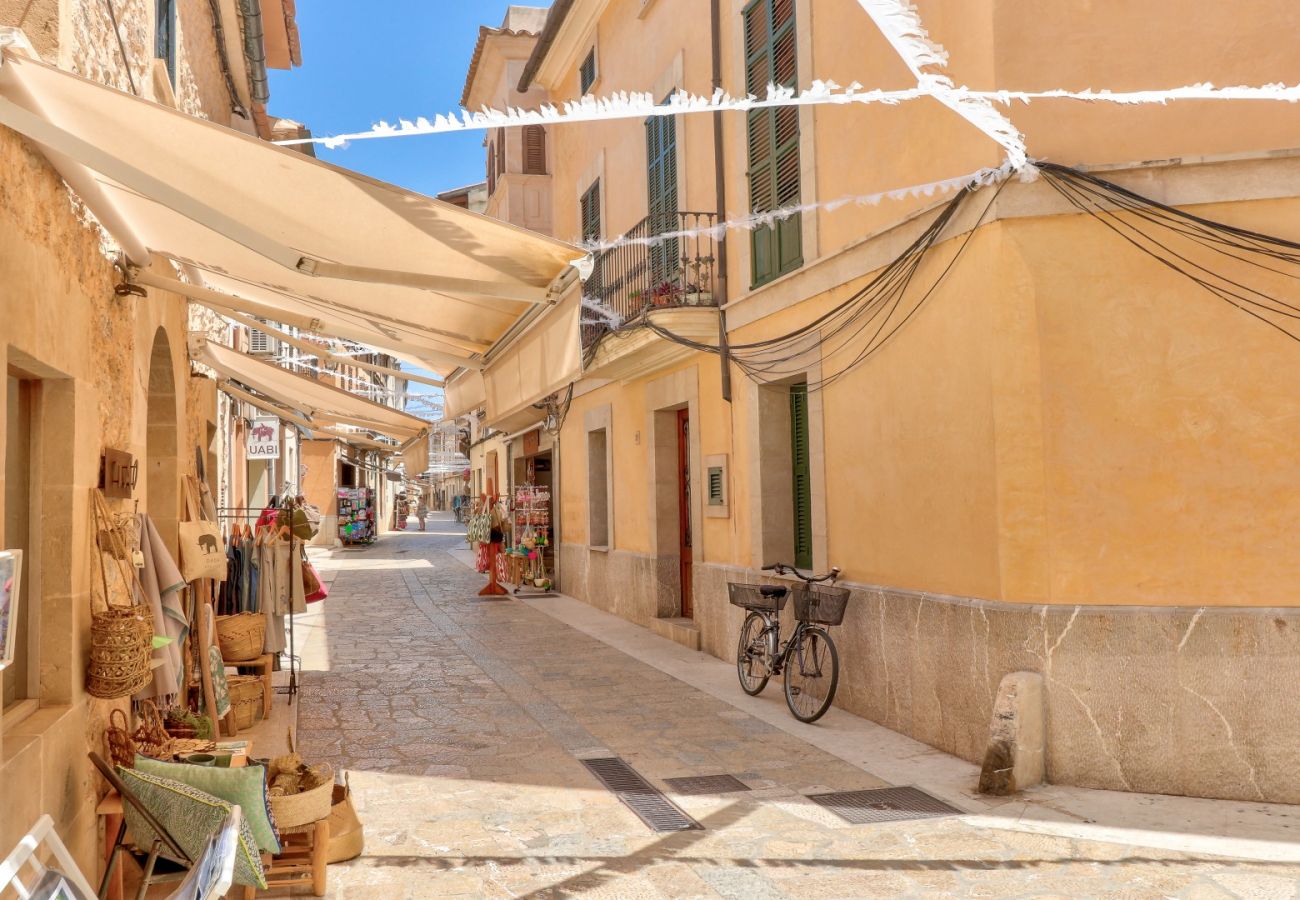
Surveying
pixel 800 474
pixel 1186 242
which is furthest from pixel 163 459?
pixel 1186 242

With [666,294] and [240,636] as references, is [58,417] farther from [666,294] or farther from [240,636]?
[666,294]

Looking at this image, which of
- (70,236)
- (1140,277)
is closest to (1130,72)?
(1140,277)

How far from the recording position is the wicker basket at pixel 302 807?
4.62 metres

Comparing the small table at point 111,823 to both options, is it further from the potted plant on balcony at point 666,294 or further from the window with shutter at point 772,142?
the potted plant on balcony at point 666,294

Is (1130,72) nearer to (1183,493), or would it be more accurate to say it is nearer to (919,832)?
(1183,493)

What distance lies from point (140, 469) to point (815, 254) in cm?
553

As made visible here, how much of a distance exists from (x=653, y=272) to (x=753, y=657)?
5.25 meters

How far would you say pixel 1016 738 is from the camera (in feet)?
19.8

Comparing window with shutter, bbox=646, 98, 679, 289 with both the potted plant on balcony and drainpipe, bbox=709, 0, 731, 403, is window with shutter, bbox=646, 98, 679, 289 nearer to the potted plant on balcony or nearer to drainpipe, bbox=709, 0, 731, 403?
the potted plant on balcony

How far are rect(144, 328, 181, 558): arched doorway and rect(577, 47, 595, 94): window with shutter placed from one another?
1004cm

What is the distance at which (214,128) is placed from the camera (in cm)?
362

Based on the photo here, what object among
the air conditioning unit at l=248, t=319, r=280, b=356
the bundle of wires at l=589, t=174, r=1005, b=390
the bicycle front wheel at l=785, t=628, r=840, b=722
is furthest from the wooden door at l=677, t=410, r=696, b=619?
the air conditioning unit at l=248, t=319, r=280, b=356

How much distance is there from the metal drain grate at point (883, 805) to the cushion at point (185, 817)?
315cm

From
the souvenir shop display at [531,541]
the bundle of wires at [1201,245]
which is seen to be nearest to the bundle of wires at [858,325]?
the bundle of wires at [1201,245]
